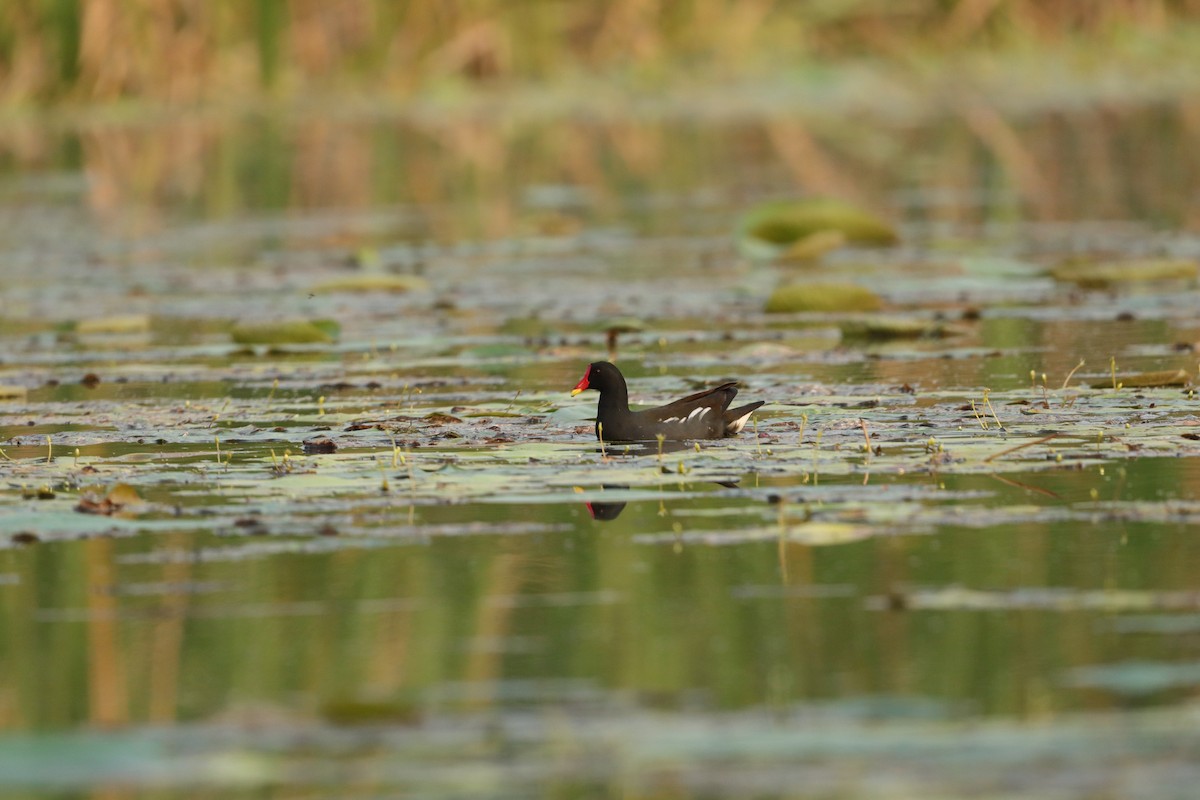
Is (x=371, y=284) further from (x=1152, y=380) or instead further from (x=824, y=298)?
(x=1152, y=380)

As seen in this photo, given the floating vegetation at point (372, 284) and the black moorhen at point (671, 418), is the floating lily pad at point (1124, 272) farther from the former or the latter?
the black moorhen at point (671, 418)

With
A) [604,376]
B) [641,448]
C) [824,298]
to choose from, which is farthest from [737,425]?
[824,298]

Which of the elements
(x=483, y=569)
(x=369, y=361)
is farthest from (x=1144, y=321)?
(x=483, y=569)

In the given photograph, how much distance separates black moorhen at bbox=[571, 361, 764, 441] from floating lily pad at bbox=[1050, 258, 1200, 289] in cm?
529

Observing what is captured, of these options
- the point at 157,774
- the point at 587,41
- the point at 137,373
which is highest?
the point at 587,41

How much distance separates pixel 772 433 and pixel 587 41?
2789cm

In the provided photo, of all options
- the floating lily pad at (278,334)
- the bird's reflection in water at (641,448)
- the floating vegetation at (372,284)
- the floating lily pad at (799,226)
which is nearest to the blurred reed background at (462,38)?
the floating lily pad at (799,226)

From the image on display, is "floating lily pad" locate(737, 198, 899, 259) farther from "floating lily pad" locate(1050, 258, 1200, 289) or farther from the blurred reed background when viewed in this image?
the blurred reed background

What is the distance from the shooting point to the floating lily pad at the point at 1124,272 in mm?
13695

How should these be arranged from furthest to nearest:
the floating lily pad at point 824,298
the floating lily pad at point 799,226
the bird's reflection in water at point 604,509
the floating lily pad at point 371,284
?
the floating lily pad at point 799,226 → the floating lily pad at point 371,284 → the floating lily pad at point 824,298 → the bird's reflection in water at point 604,509

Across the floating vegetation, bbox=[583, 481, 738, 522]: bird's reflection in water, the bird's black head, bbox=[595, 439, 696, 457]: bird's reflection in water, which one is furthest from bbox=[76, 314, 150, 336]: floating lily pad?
bbox=[583, 481, 738, 522]: bird's reflection in water

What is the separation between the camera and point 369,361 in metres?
11.8

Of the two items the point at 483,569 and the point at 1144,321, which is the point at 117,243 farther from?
the point at 483,569

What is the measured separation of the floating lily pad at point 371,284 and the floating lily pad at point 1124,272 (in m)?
3.73
